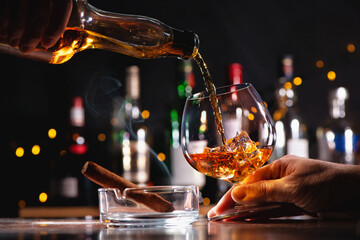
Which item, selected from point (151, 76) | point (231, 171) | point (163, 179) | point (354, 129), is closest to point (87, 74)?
point (151, 76)

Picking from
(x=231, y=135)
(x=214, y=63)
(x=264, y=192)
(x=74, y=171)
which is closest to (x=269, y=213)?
(x=264, y=192)

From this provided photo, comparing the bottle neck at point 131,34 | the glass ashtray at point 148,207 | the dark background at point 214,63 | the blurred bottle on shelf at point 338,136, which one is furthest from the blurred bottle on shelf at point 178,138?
the glass ashtray at point 148,207

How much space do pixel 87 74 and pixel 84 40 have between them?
109 cm

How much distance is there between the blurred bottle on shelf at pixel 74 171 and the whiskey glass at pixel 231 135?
35.4 inches

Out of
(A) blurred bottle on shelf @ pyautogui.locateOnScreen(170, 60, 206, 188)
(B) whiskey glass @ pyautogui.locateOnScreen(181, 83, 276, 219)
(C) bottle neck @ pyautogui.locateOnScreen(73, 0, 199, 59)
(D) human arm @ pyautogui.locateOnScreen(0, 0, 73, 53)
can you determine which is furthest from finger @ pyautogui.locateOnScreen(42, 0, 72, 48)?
(A) blurred bottle on shelf @ pyautogui.locateOnScreen(170, 60, 206, 188)

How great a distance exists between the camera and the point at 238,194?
874mm

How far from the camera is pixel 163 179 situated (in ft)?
6.11

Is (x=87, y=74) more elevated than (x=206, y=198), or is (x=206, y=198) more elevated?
(x=87, y=74)

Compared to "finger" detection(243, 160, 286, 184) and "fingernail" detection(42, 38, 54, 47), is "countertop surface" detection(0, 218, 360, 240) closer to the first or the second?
"finger" detection(243, 160, 286, 184)

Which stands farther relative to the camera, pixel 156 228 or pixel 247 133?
pixel 247 133

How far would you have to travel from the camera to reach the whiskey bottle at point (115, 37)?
992 mm

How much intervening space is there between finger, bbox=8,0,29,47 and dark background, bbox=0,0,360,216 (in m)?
1.19

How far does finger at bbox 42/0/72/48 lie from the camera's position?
87cm

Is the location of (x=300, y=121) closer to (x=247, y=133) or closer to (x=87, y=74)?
(x=87, y=74)
